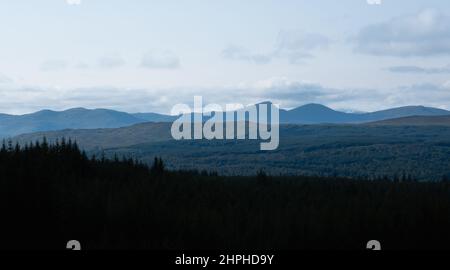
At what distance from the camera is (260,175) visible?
5428 centimetres

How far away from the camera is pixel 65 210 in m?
22.4

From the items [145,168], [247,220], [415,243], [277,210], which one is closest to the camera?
[415,243]

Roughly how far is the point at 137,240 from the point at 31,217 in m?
3.09

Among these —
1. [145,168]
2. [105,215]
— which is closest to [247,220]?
[105,215]

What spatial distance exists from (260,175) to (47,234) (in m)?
35.0
